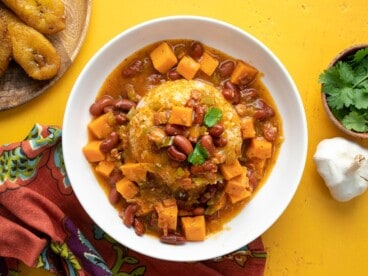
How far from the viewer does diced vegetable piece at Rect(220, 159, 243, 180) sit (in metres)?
3.72

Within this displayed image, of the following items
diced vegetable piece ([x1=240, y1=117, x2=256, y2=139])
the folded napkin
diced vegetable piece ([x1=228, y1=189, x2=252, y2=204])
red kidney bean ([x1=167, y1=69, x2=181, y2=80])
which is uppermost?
red kidney bean ([x1=167, y1=69, x2=181, y2=80])

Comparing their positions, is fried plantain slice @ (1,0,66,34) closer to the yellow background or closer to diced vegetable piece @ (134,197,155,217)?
the yellow background

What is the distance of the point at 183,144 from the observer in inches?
137

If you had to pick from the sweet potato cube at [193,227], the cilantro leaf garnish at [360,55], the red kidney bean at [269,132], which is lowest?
the sweet potato cube at [193,227]

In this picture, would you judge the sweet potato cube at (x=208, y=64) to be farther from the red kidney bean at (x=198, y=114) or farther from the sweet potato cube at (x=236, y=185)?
the sweet potato cube at (x=236, y=185)

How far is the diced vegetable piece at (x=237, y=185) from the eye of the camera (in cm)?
376

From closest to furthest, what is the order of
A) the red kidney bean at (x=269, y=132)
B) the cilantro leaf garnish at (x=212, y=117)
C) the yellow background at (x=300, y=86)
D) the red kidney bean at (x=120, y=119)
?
the cilantro leaf garnish at (x=212, y=117) → the red kidney bean at (x=120, y=119) → the red kidney bean at (x=269, y=132) → the yellow background at (x=300, y=86)

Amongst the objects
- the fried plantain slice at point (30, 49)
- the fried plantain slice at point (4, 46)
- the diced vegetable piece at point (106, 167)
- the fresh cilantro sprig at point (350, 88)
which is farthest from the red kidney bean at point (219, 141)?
the fried plantain slice at point (4, 46)

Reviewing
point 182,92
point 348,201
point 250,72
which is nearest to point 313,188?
point 348,201

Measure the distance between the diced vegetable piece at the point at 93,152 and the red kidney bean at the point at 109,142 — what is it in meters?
0.04

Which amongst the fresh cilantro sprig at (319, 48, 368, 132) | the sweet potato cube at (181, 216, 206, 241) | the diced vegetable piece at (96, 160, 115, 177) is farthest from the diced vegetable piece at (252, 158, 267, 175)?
the diced vegetable piece at (96, 160, 115, 177)

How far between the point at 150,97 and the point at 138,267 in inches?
45.5

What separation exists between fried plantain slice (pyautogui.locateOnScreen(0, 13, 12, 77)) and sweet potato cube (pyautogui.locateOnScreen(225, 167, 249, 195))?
157cm

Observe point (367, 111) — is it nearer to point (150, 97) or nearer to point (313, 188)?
point (313, 188)
